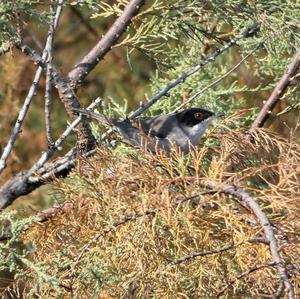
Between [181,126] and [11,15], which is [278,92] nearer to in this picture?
[181,126]

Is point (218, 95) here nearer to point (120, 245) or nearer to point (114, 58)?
point (120, 245)

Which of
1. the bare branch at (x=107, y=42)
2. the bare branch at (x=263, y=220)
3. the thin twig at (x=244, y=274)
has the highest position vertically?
the bare branch at (x=107, y=42)

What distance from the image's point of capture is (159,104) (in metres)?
4.40

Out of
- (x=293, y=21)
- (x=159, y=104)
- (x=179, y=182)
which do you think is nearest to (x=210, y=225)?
(x=179, y=182)

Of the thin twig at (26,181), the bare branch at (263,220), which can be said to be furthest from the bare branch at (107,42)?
the bare branch at (263,220)

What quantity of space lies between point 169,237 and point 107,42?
143cm

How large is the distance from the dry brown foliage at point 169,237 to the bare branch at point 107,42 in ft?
3.41

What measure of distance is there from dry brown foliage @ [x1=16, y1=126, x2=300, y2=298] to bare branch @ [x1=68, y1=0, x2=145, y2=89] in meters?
1.04

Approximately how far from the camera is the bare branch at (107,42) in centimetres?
352

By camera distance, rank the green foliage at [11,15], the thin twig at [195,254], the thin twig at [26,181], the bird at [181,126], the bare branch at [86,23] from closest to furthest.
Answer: the thin twig at [195,254], the green foliage at [11,15], the thin twig at [26,181], the bird at [181,126], the bare branch at [86,23]

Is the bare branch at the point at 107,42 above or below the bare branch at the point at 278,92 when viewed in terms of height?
above

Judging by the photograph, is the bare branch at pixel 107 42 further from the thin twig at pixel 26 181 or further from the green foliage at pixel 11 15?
the green foliage at pixel 11 15

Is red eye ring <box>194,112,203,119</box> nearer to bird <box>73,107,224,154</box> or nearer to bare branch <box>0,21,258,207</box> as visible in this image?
bird <box>73,107,224,154</box>

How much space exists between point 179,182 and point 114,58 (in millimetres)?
5565
